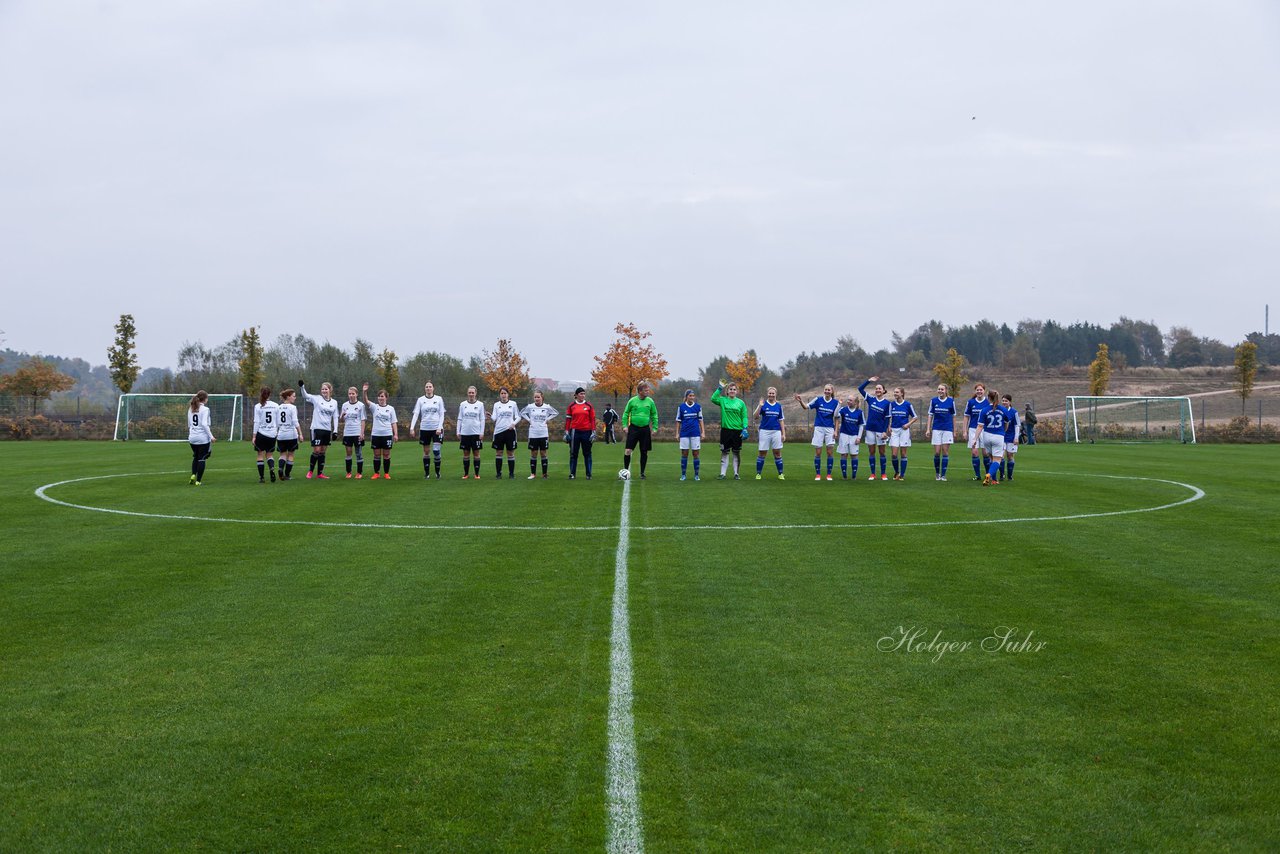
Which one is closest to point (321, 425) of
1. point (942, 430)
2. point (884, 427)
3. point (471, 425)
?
point (471, 425)

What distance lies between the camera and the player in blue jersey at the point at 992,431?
20188 millimetres

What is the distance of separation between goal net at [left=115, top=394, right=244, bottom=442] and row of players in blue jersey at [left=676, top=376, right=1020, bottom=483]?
3294 centimetres

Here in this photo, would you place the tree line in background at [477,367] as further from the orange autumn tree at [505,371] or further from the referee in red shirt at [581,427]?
the referee in red shirt at [581,427]

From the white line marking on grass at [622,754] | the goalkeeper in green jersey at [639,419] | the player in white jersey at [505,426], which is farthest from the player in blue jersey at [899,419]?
the white line marking on grass at [622,754]

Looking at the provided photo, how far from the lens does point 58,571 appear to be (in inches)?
389

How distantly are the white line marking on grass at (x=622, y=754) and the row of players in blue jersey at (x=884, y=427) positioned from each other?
13575 millimetres

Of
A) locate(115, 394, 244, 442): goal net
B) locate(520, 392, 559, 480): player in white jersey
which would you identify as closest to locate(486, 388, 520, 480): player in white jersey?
locate(520, 392, 559, 480): player in white jersey

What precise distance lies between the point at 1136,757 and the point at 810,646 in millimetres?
2377

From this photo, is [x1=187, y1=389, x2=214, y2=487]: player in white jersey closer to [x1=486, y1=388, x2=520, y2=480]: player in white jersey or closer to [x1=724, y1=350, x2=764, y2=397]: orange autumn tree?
[x1=486, y1=388, x2=520, y2=480]: player in white jersey

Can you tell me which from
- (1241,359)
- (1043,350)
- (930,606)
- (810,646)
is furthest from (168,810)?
(1043,350)

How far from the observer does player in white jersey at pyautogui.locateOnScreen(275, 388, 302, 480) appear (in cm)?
2002

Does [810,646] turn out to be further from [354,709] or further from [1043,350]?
[1043,350]

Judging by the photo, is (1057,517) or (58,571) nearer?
(58,571)

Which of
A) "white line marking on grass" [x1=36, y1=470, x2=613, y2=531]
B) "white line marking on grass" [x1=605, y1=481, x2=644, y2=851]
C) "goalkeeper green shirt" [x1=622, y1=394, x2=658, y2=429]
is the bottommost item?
"white line marking on grass" [x1=605, y1=481, x2=644, y2=851]
